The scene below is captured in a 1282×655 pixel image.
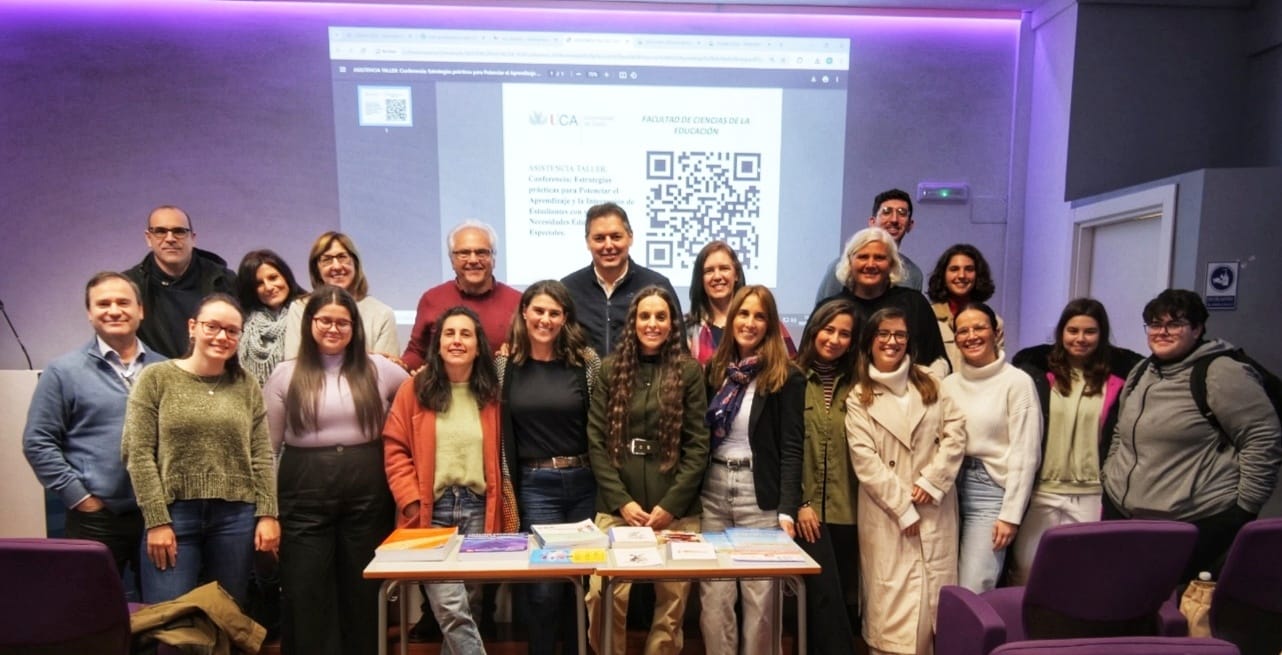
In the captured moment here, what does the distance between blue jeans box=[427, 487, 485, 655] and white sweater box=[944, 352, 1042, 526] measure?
1771mm

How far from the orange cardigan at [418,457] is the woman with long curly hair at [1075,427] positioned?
6.56 ft

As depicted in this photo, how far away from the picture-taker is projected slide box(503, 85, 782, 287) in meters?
3.87

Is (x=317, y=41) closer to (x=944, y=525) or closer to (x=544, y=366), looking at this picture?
(x=544, y=366)

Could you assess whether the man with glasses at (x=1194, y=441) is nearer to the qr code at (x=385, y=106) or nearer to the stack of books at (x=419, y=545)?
the stack of books at (x=419, y=545)

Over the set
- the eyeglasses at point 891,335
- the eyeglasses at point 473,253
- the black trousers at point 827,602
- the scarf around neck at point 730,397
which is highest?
the eyeglasses at point 473,253

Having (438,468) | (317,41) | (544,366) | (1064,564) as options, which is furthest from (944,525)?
(317,41)

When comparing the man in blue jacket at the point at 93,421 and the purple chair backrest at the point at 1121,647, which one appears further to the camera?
the man in blue jacket at the point at 93,421

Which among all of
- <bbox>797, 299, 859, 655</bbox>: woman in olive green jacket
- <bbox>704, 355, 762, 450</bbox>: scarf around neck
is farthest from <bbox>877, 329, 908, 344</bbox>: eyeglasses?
<bbox>704, 355, 762, 450</bbox>: scarf around neck

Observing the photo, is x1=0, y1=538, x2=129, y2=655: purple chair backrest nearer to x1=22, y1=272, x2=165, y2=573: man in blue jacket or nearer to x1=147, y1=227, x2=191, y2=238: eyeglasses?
x1=22, y1=272, x2=165, y2=573: man in blue jacket

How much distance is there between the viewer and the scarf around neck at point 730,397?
222 cm

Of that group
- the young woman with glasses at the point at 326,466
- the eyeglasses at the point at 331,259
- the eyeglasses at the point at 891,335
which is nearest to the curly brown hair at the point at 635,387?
the eyeglasses at the point at 891,335

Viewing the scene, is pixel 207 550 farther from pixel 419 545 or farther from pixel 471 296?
pixel 471 296

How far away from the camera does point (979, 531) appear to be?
7.66 ft

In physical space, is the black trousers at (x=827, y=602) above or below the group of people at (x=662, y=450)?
below
